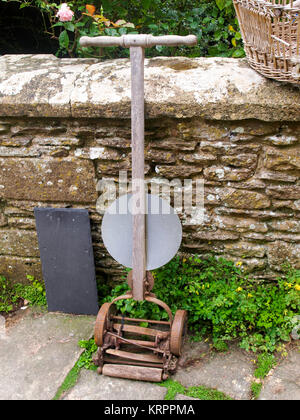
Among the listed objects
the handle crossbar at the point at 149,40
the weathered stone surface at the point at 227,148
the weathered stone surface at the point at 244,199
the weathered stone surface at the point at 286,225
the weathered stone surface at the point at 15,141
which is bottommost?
the weathered stone surface at the point at 286,225

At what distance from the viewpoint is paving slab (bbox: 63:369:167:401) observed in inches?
83.9

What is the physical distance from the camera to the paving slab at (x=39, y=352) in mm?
2207

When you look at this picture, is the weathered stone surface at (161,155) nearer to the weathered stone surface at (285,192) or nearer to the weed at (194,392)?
the weathered stone surface at (285,192)

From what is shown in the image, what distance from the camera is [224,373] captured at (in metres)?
2.26

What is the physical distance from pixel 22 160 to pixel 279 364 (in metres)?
2.06

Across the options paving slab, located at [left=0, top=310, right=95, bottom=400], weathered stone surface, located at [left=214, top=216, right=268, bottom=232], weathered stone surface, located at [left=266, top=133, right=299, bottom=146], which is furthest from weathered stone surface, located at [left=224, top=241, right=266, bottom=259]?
paving slab, located at [left=0, top=310, right=95, bottom=400]

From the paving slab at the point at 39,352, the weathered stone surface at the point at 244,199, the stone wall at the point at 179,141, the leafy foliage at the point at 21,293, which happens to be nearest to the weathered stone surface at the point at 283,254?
the stone wall at the point at 179,141

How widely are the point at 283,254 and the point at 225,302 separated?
1.68 ft

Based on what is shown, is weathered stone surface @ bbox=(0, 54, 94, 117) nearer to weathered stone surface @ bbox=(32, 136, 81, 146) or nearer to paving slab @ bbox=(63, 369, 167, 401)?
weathered stone surface @ bbox=(32, 136, 81, 146)

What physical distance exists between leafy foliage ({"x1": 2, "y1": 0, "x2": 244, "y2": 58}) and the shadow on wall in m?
0.78

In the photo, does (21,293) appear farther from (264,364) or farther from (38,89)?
(264,364)

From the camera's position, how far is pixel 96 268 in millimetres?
2854

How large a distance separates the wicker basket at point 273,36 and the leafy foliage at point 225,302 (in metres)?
1.23

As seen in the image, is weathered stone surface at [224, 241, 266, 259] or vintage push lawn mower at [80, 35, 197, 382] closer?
vintage push lawn mower at [80, 35, 197, 382]
